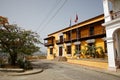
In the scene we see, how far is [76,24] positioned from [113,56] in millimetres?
13266

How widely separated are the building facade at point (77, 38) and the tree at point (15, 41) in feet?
31.7

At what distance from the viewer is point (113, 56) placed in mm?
12789

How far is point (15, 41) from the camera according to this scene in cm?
1494

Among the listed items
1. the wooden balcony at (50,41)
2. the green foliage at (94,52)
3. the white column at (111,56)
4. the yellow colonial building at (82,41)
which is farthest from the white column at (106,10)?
the wooden balcony at (50,41)

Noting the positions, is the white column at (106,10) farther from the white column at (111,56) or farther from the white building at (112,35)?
the white column at (111,56)

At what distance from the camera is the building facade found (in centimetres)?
1950

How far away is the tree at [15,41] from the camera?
14438 millimetres

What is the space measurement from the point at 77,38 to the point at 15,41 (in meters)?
12.2

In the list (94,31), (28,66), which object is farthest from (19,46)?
(94,31)

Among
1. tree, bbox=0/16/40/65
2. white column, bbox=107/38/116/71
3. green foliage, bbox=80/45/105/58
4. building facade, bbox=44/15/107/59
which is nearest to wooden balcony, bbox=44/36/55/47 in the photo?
building facade, bbox=44/15/107/59

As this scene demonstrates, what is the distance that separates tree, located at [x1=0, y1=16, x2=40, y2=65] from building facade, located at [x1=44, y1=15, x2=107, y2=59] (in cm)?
965

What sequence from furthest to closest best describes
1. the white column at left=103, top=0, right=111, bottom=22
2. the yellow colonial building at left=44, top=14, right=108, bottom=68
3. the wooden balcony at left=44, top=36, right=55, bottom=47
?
1. the wooden balcony at left=44, top=36, right=55, bottom=47
2. the yellow colonial building at left=44, top=14, right=108, bottom=68
3. the white column at left=103, top=0, right=111, bottom=22

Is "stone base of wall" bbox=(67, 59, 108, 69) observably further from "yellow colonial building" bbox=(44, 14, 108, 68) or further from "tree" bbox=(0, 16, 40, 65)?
"tree" bbox=(0, 16, 40, 65)

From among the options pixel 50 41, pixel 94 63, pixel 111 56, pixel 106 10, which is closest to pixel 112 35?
pixel 111 56
